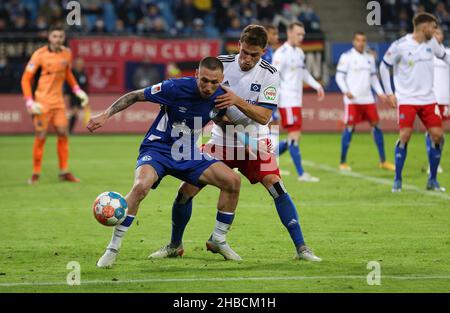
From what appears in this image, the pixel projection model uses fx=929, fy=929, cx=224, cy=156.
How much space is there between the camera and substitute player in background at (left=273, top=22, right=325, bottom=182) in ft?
51.2

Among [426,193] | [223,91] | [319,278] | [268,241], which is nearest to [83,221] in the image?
[268,241]

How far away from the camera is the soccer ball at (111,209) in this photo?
792cm

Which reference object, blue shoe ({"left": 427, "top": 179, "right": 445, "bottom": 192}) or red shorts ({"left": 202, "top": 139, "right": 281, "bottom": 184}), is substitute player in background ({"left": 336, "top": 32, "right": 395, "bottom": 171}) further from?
red shorts ({"left": 202, "top": 139, "right": 281, "bottom": 184})

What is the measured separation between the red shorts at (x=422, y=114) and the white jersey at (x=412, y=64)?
140 millimetres

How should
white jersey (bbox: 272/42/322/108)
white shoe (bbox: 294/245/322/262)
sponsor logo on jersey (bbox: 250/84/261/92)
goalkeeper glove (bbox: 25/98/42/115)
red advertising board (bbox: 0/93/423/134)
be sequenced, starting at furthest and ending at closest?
red advertising board (bbox: 0/93/423/134) < white jersey (bbox: 272/42/322/108) < goalkeeper glove (bbox: 25/98/42/115) < sponsor logo on jersey (bbox: 250/84/261/92) < white shoe (bbox: 294/245/322/262)

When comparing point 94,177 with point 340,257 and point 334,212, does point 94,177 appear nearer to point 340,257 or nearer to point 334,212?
point 334,212

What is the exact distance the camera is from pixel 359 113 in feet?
59.1

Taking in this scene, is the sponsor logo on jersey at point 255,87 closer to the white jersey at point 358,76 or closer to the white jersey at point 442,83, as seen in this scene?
the white jersey at point 442,83

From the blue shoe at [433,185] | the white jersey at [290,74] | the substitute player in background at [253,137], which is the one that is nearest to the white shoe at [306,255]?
the substitute player in background at [253,137]

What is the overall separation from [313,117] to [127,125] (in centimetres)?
A: 518

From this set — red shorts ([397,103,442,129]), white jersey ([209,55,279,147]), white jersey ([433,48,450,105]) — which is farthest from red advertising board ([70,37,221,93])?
white jersey ([209,55,279,147])

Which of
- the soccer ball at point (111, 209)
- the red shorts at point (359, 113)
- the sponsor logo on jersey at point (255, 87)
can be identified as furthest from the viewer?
the red shorts at point (359, 113)

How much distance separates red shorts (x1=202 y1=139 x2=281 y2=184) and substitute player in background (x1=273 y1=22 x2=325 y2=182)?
6706 millimetres

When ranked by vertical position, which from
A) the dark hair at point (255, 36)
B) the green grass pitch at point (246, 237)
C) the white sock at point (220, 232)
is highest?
the dark hair at point (255, 36)
